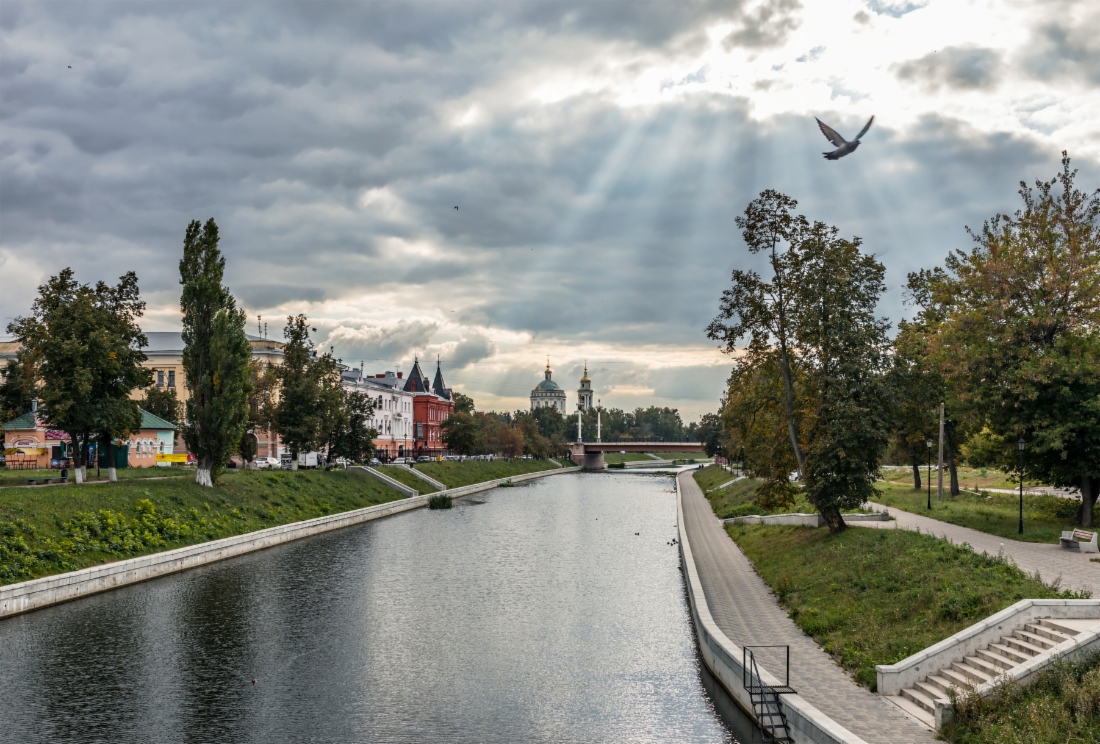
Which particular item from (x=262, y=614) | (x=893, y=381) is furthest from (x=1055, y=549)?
(x=262, y=614)

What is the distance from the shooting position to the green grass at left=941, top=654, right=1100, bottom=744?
44.4 ft

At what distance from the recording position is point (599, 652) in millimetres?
24750

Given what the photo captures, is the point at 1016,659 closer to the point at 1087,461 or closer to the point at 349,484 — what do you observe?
the point at 1087,461

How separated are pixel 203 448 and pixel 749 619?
34.4m

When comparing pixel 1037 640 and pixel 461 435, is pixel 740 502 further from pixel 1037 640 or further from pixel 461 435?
pixel 461 435

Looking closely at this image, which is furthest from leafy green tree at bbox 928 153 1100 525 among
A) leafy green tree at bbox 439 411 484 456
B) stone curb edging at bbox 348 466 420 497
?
leafy green tree at bbox 439 411 484 456

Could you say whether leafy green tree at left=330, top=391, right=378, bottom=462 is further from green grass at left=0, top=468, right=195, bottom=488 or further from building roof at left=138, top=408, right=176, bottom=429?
green grass at left=0, top=468, right=195, bottom=488

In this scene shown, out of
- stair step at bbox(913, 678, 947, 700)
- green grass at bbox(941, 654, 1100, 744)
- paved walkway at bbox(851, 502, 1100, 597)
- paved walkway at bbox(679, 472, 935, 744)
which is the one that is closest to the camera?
green grass at bbox(941, 654, 1100, 744)

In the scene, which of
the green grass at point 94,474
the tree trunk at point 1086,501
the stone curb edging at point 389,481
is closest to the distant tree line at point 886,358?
the tree trunk at point 1086,501

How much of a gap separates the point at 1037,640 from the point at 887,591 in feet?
22.4

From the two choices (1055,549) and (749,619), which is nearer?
(749,619)

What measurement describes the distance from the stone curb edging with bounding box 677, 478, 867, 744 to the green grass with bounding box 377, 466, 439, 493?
174ft

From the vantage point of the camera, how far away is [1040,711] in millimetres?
14141

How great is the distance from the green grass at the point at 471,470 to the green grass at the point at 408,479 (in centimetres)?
405
